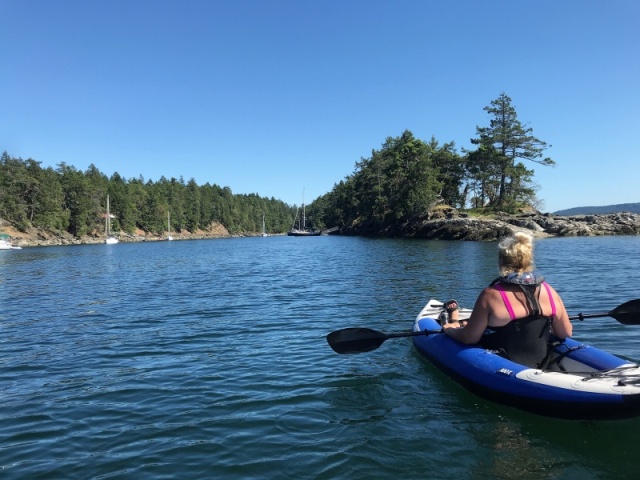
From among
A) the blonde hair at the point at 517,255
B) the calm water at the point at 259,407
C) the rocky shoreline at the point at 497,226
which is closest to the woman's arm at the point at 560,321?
the blonde hair at the point at 517,255

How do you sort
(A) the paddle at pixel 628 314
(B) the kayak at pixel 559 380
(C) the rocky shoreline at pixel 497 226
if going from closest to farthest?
(B) the kayak at pixel 559 380, (A) the paddle at pixel 628 314, (C) the rocky shoreline at pixel 497 226

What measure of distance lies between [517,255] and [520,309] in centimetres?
67

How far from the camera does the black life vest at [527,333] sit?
18.7 ft

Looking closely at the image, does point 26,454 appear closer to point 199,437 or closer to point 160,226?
point 199,437

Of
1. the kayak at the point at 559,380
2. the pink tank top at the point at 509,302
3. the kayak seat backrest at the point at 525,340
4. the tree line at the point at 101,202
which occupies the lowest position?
the kayak at the point at 559,380

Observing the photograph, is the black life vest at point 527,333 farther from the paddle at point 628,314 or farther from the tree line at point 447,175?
the tree line at point 447,175

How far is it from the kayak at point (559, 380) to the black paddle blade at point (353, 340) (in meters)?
1.05

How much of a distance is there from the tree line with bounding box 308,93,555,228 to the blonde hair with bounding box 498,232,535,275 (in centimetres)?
5966

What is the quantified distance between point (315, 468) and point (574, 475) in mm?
2486

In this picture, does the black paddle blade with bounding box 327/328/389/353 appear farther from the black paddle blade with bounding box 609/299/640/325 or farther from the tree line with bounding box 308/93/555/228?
the tree line with bounding box 308/93/555/228

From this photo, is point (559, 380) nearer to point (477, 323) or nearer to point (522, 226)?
point (477, 323)

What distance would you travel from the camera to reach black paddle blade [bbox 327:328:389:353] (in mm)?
7457

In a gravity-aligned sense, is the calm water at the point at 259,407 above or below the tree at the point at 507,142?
below

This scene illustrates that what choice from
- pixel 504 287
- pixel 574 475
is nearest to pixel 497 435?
pixel 574 475
